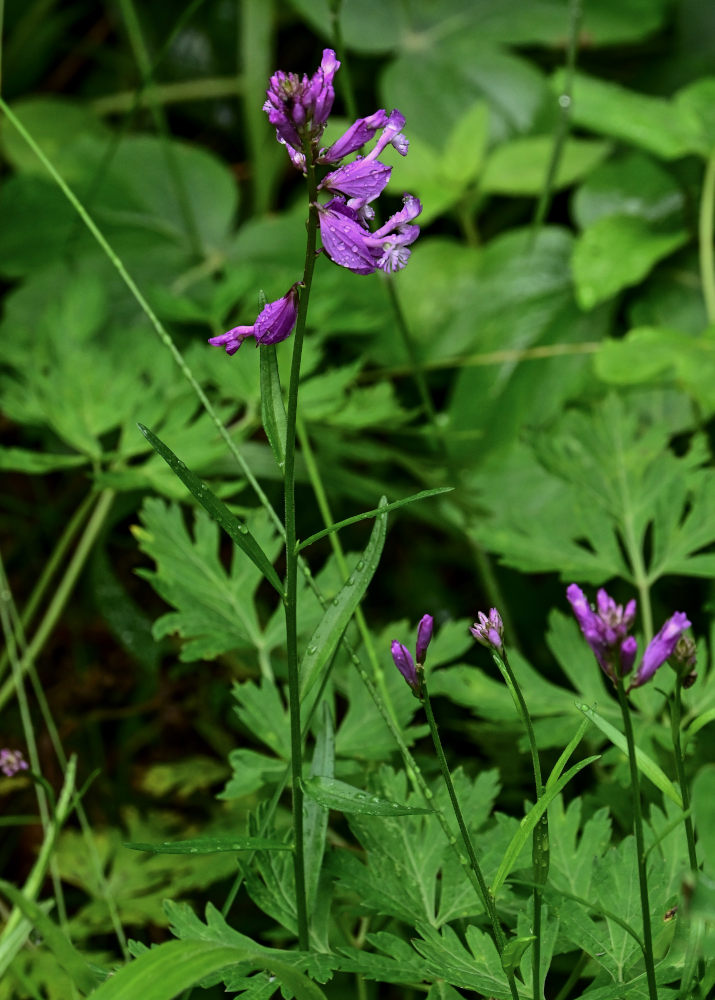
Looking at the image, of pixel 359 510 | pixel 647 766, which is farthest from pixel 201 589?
pixel 359 510

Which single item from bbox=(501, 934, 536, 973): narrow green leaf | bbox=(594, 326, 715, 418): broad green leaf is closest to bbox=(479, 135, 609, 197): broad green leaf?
bbox=(594, 326, 715, 418): broad green leaf

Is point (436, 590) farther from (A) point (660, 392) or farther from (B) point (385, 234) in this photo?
→ (B) point (385, 234)

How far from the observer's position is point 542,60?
2291mm

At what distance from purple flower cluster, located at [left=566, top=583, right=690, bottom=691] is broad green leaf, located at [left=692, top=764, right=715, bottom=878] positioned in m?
0.26

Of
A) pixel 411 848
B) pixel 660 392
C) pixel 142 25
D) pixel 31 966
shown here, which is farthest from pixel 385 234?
pixel 142 25

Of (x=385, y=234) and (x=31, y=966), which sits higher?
(x=385, y=234)

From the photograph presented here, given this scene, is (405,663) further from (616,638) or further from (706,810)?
(706,810)

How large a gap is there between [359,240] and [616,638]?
0.28 meters

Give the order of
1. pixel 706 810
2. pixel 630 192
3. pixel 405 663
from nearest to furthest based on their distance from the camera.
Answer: pixel 405 663
pixel 706 810
pixel 630 192

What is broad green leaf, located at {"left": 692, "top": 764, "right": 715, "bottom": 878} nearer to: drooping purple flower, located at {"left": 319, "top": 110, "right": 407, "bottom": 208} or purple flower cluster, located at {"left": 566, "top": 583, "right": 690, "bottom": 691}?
purple flower cluster, located at {"left": 566, "top": 583, "right": 690, "bottom": 691}

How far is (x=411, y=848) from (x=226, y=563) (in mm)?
913

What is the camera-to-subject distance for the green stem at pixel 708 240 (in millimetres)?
1568

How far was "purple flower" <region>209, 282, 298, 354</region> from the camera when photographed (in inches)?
23.9

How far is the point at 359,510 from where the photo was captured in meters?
1.69
